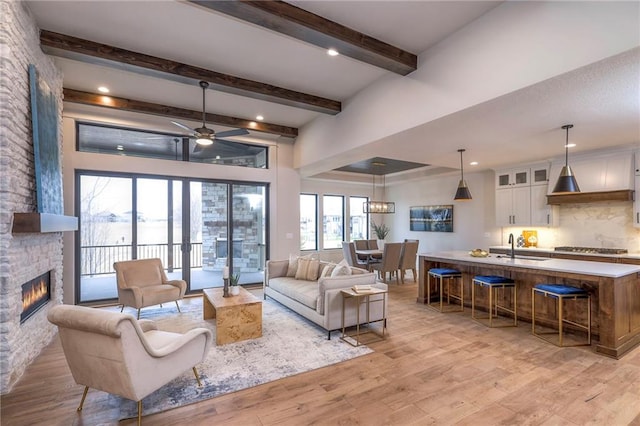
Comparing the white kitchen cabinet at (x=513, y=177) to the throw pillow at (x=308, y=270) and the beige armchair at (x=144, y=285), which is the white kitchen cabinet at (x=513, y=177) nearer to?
the throw pillow at (x=308, y=270)

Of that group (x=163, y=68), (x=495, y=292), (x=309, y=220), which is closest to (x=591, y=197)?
(x=495, y=292)

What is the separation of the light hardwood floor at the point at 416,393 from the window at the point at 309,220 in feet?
21.1

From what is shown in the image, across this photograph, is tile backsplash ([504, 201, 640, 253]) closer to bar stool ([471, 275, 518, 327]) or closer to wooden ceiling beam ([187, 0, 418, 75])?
bar stool ([471, 275, 518, 327])

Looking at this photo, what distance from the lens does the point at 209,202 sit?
6.70 metres

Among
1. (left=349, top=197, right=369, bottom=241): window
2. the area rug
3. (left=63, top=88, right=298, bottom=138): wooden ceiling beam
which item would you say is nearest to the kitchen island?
the area rug

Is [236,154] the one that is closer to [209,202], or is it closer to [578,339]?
[209,202]

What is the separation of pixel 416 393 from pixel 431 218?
23.4ft

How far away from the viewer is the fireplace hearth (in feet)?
10.6

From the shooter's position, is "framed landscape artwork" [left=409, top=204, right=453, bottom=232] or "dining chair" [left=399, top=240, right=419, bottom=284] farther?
"framed landscape artwork" [left=409, top=204, right=453, bottom=232]

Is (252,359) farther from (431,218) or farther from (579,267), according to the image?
(431,218)

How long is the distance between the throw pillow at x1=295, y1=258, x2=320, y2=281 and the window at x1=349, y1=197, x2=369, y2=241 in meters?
5.31

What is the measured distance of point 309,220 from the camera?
1010 centimetres

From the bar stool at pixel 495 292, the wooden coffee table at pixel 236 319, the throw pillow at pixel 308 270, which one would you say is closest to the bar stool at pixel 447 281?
the bar stool at pixel 495 292

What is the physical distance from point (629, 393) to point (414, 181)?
760cm
